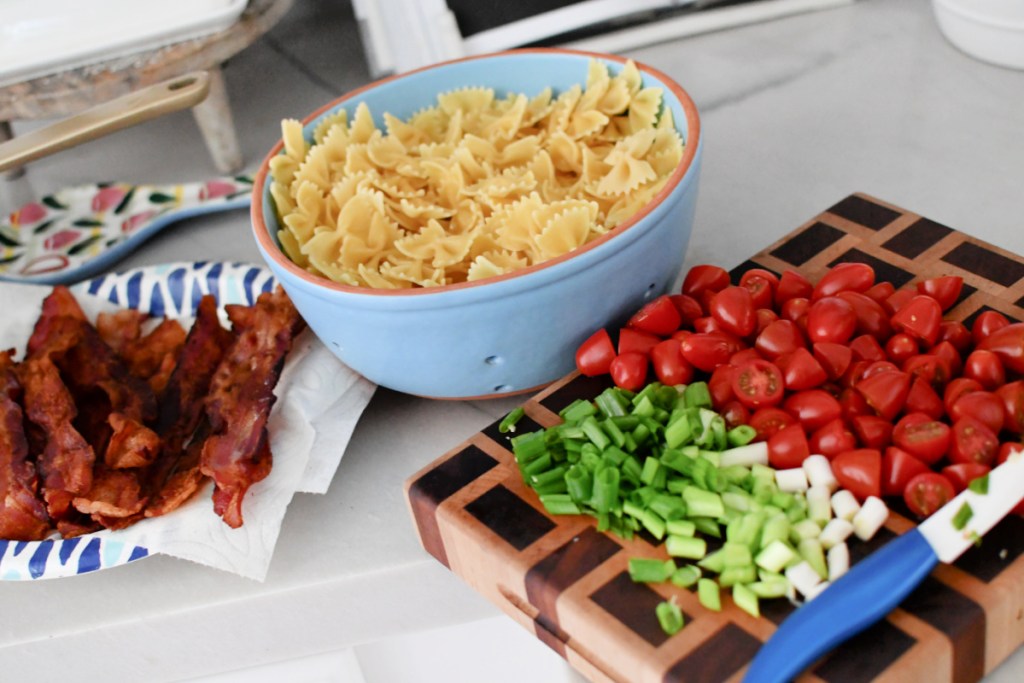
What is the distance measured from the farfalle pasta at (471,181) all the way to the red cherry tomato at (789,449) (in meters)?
0.23

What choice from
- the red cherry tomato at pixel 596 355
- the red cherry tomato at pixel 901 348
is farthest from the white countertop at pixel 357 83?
the red cherry tomato at pixel 901 348

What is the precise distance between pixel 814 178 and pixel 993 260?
341mm

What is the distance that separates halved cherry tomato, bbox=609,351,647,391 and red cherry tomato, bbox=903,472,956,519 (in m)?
0.22

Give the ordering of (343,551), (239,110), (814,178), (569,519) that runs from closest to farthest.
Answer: (569,519) → (343,551) → (814,178) → (239,110)

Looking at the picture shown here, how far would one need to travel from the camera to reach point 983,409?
738 millimetres

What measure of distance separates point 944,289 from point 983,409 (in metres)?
0.16

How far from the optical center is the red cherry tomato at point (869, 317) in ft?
2.78

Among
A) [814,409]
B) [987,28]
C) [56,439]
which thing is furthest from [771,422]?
[987,28]

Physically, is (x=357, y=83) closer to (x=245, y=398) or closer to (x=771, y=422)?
(x=245, y=398)

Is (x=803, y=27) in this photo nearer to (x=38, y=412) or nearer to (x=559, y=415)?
(x=559, y=415)

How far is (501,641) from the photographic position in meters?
0.91

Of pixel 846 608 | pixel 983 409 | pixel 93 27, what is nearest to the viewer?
pixel 846 608

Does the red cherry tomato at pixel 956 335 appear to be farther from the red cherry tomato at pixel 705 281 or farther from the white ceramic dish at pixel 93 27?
the white ceramic dish at pixel 93 27

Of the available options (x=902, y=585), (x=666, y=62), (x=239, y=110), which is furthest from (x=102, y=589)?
(x=666, y=62)
